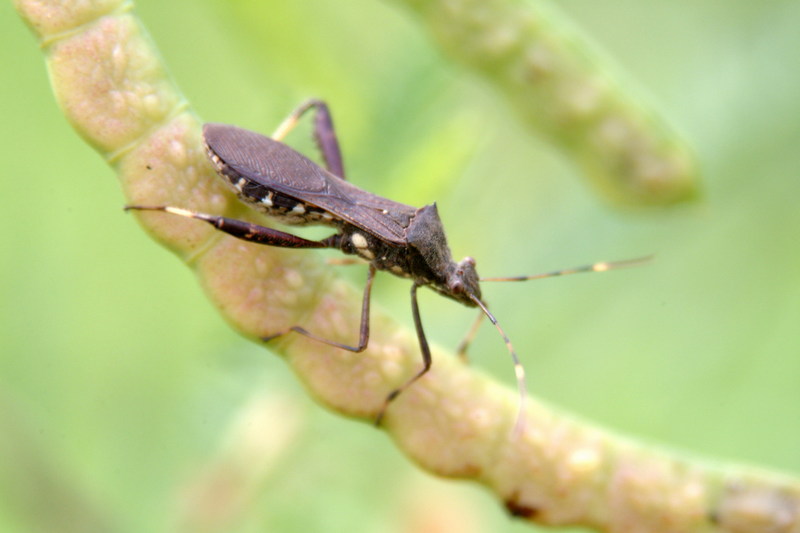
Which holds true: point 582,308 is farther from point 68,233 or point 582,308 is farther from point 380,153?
point 68,233

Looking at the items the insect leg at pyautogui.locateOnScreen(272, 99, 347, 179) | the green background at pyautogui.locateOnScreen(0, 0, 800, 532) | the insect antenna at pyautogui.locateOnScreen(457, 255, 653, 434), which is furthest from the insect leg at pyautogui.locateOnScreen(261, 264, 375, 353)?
the insect leg at pyautogui.locateOnScreen(272, 99, 347, 179)

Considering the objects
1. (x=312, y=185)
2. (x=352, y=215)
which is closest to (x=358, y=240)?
(x=352, y=215)

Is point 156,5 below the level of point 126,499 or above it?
above

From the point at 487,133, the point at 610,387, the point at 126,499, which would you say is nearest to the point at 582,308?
the point at 610,387

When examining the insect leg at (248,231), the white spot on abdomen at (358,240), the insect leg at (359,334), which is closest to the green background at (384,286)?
the white spot on abdomen at (358,240)

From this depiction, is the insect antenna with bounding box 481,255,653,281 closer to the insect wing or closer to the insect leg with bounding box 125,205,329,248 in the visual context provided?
the insect wing

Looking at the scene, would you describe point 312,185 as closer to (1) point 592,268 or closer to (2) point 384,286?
(2) point 384,286
